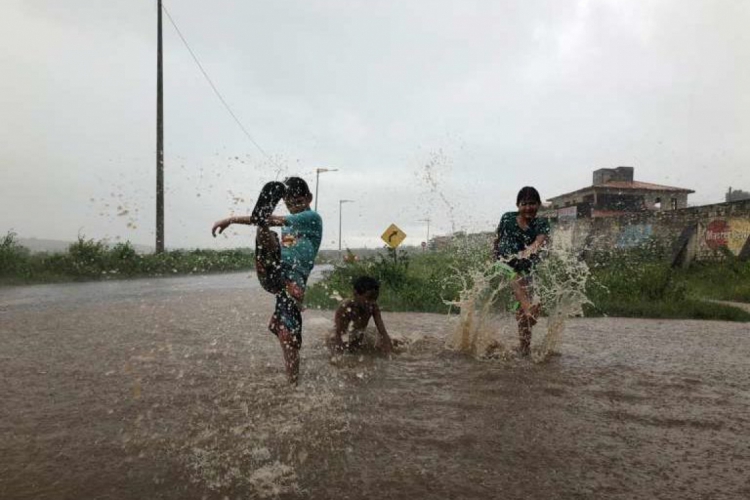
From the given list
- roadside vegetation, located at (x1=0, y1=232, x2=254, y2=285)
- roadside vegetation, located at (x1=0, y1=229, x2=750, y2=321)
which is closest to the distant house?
roadside vegetation, located at (x1=0, y1=229, x2=750, y2=321)

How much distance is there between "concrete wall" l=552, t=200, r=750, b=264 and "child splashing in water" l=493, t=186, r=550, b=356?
43.2 ft

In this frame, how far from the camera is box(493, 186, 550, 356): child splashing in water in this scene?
6336mm

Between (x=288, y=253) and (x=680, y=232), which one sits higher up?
(x=680, y=232)

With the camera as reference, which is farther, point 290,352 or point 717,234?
point 717,234

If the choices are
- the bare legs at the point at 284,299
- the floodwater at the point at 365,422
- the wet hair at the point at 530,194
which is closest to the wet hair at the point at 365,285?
the floodwater at the point at 365,422

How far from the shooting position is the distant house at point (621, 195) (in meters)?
49.4

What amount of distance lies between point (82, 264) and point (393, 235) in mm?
10228

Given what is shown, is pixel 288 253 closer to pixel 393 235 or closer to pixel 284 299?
pixel 284 299

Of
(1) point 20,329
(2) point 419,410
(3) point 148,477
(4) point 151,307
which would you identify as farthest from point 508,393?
(4) point 151,307

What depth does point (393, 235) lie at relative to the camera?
59.3ft

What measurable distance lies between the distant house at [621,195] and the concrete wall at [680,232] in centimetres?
2119

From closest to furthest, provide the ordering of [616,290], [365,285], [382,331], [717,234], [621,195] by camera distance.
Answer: [365,285], [382,331], [616,290], [717,234], [621,195]

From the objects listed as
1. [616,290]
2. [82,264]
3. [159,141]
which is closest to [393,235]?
[616,290]

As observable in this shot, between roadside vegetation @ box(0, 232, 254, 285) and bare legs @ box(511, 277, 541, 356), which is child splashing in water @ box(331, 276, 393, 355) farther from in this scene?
roadside vegetation @ box(0, 232, 254, 285)
